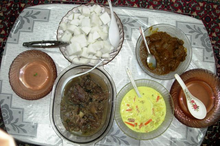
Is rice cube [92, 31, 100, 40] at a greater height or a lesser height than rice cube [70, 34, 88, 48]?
greater

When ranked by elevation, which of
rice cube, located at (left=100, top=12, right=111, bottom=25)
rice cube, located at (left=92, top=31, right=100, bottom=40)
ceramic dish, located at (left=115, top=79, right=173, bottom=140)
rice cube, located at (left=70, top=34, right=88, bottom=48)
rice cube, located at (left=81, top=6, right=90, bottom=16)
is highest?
rice cube, located at (left=81, top=6, right=90, bottom=16)

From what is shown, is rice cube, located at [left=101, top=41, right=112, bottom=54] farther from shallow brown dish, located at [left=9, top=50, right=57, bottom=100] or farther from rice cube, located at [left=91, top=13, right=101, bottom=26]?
shallow brown dish, located at [left=9, top=50, right=57, bottom=100]

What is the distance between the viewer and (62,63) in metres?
1.90

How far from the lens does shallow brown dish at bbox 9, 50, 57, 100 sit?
72.4 inches

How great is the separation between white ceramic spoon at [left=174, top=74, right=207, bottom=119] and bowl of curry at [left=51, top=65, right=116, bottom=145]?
61 centimetres

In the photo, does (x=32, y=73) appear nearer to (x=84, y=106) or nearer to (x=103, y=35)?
(x=84, y=106)

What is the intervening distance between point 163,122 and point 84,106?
2.36 feet

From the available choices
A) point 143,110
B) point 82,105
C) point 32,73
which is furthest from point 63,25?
point 143,110

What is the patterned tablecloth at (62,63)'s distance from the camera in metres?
1.82

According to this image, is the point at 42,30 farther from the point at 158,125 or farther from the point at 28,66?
the point at 158,125

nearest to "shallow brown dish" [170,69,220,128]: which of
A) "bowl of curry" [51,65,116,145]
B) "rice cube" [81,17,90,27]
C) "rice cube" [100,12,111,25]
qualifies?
"bowl of curry" [51,65,116,145]

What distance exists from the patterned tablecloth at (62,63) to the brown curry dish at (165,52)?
0.39ft

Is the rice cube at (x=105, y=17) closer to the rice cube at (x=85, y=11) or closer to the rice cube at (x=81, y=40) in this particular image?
the rice cube at (x=85, y=11)

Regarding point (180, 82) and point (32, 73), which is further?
point (32, 73)
